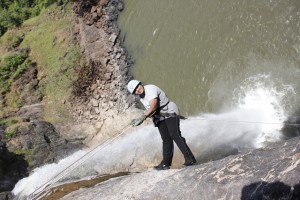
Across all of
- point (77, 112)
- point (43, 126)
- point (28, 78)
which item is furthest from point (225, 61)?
point (28, 78)

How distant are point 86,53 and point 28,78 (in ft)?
11.5

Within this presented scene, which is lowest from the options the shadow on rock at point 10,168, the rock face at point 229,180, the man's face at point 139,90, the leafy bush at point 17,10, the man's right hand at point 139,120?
the shadow on rock at point 10,168

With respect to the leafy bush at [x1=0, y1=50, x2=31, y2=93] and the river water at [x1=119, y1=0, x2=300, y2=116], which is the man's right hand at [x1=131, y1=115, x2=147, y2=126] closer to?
the river water at [x1=119, y1=0, x2=300, y2=116]

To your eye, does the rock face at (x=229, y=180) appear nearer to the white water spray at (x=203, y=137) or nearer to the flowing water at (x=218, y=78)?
the white water spray at (x=203, y=137)

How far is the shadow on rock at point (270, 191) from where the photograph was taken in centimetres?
652

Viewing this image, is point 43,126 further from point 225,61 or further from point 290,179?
point 290,179

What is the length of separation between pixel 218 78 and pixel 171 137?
599cm

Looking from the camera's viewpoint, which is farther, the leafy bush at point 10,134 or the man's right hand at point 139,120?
the leafy bush at point 10,134

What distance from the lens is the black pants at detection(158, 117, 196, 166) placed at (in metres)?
9.77

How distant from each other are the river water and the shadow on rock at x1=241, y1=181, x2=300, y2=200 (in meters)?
6.07

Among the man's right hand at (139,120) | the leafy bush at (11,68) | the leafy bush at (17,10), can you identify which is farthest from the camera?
the leafy bush at (17,10)

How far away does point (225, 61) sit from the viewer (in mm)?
15289

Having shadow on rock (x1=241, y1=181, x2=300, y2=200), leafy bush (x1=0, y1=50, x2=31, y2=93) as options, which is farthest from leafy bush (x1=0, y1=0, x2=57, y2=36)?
shadow on rock (x1=241, y1=181, x2=300, y2=200)

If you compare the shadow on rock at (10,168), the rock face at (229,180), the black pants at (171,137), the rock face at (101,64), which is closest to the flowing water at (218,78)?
the shadow on rock at (10,168)
